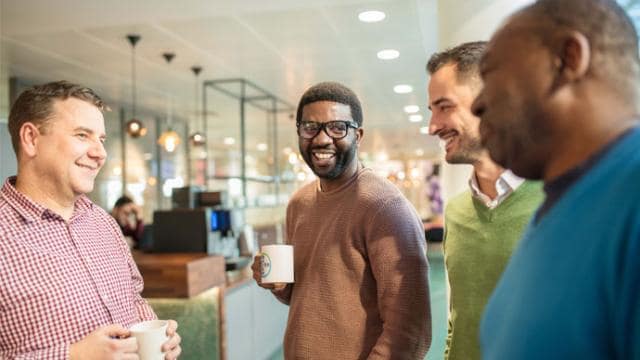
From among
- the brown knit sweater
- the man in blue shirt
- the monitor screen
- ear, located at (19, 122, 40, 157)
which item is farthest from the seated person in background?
the man in blue shirt

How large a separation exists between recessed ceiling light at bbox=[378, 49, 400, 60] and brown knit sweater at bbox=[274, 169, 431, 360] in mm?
4406

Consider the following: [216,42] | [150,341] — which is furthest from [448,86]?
[216,42]

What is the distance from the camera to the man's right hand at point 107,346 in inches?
53.4

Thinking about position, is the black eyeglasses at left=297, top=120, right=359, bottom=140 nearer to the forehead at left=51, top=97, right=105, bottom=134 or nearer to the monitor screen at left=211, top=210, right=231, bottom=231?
the forehead at left=51, top=97, right=105, bottom=134

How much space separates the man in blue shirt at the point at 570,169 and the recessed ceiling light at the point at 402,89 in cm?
733

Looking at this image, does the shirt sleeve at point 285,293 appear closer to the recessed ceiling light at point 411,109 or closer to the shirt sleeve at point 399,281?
the shirt sleeve at point 399,281

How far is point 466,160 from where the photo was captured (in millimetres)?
1521

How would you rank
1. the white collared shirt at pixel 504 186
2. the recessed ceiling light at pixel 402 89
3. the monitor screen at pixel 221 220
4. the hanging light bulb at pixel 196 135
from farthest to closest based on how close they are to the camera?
1. the recessed ceiling light at pixel 402 89
2. the hanging light bulb at pixel 196 135
3. the monitor screen at pixel 221 220
4. the white collared shirt at pixel 504 186

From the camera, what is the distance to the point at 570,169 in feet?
2.61

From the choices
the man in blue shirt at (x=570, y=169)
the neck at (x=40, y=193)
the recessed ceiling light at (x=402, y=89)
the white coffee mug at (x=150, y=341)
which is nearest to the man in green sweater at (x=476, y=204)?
the man in blue shirt at (x=570, y=169)

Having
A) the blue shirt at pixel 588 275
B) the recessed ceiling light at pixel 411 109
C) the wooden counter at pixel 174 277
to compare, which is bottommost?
the wooden counter at pixel 174 277

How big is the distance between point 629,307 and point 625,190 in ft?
0.47

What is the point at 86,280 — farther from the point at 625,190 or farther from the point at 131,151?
the point at 131,151

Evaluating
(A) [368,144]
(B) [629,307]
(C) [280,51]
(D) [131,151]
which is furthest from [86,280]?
(A) [368,144]
